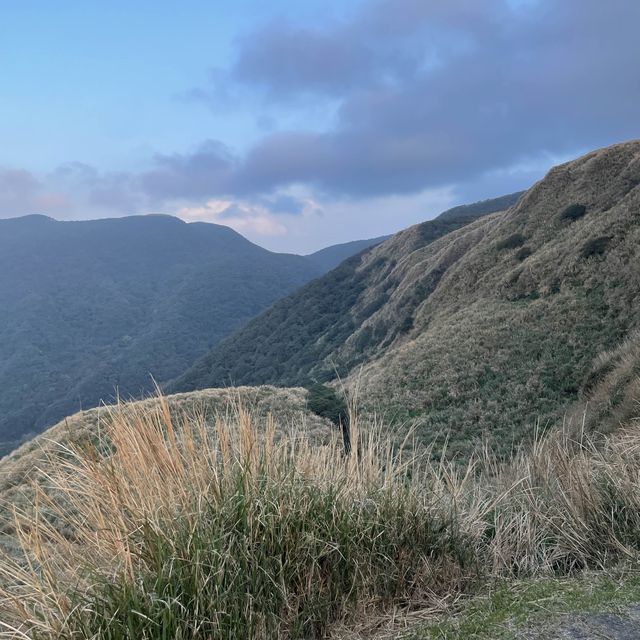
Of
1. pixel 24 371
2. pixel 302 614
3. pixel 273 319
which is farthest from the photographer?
pixel 24 371

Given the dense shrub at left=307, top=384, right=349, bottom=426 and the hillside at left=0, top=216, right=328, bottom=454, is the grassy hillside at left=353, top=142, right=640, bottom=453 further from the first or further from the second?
the hillside at left=0, top=216, right=328, bottom=454

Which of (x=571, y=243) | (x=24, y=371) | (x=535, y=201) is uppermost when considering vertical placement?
(x=535, y=201)

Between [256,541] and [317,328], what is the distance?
69684mm

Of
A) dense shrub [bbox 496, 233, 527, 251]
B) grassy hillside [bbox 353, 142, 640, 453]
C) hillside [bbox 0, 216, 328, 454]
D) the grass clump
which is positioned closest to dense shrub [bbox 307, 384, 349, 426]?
grassy hillside [bbox 353, 142, 640, 453]

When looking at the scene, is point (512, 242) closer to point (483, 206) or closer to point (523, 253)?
point (523, 253)

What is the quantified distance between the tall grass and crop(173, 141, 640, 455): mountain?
2.92m

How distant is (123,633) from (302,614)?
2.86ft

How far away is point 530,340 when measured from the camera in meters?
23.0

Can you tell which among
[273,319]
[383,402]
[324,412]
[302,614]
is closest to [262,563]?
[302,614]

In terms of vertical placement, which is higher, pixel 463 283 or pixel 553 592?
pixel 463 283

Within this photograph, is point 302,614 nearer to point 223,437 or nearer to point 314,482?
point 314,482

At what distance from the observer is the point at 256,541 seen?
2941mm

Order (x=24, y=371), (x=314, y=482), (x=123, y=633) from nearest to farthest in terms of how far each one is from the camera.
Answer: (x=123, y=633)
(x=314, y=482)
(x=24, y=371)

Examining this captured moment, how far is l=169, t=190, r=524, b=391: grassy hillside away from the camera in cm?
5966
